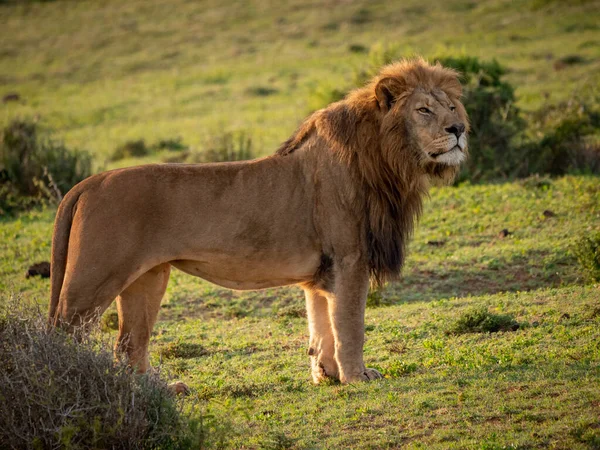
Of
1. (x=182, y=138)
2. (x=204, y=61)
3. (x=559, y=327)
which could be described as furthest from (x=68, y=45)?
(x=559, y=327)

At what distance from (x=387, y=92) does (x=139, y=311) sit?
2.45m

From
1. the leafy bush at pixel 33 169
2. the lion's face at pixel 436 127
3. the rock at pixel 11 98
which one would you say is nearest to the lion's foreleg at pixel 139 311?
the lion's face at pixel 436 127

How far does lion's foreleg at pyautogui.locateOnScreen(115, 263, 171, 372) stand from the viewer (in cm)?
664

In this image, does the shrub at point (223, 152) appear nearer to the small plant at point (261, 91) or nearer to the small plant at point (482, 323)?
the small plant at point (261, 91)

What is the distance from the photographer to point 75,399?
495 cm

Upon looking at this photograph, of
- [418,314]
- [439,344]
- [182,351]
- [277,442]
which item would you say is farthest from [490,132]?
[277,442]

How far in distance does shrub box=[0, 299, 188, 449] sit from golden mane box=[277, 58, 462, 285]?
6.67 feet

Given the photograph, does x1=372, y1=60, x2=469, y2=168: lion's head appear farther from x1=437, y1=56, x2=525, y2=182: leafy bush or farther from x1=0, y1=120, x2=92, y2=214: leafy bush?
x1=0, y1=120, x2=92, y2=214: leafy bush

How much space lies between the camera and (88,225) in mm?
6043

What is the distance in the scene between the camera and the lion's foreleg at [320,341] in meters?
6.67

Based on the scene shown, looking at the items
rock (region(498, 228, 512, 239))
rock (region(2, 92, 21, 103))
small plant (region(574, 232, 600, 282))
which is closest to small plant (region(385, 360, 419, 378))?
small plant (region(574, 232, 600, 282))

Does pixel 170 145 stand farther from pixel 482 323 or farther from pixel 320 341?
pixel 320 341

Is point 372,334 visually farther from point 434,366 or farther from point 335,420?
point 335,420

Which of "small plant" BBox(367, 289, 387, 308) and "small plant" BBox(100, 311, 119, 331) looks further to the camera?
"small plant" BBox(367, 289, 387, 308)
